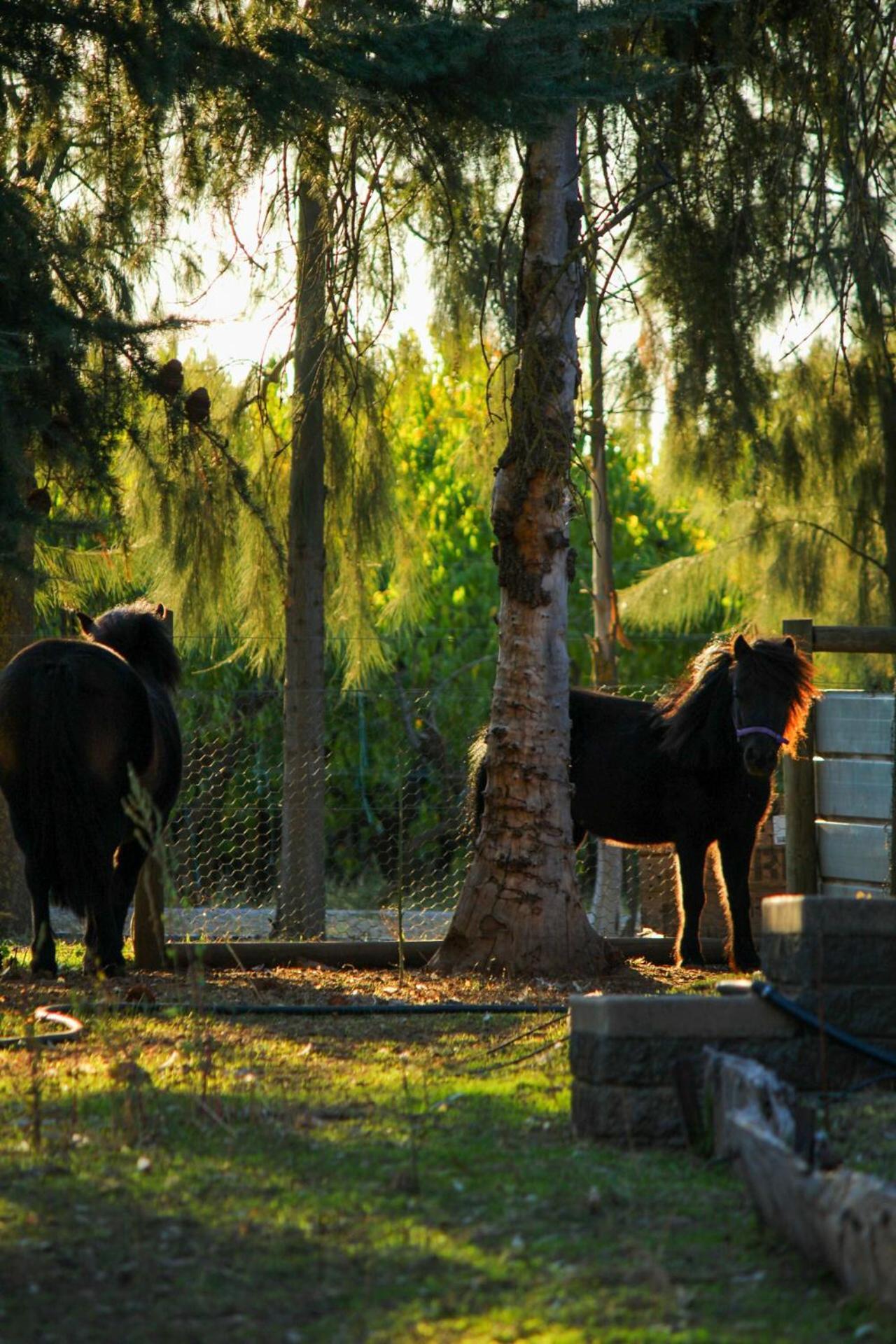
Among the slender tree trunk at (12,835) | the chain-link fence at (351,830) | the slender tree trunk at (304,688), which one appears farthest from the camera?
the chain-link fence at (351,830)

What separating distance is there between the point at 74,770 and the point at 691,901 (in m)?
3.25

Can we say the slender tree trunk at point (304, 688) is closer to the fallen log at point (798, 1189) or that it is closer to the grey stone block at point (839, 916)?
the grey stone block at point (839, 916)

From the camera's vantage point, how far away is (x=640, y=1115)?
3.66 meters

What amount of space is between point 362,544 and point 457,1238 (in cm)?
712

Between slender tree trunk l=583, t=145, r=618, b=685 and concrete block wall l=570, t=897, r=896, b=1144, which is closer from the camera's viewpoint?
concrete block wall l=570, t=897, r=896, b=1144

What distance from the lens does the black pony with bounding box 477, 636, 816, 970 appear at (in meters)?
7.41

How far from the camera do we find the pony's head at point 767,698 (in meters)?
7.28

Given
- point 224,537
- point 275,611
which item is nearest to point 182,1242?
point 224,537

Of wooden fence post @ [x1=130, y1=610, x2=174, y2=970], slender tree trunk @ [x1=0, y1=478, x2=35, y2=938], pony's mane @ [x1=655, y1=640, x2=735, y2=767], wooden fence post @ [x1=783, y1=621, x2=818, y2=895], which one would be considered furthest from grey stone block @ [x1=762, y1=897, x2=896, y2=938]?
slender tree trunk @ [x1=0, y1=478, x2=35, y2=938]

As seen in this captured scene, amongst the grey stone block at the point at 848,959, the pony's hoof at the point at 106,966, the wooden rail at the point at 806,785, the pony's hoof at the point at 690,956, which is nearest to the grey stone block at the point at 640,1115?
the grey stone block at the point at 848,959

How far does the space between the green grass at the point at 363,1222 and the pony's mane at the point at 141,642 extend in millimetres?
3451

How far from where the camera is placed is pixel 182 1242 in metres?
2.92

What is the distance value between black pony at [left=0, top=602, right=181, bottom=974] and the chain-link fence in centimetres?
132

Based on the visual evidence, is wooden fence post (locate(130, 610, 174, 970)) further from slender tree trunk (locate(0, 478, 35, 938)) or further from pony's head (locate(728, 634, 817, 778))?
A: pony's head (locate(728, 634, 817, 778))
